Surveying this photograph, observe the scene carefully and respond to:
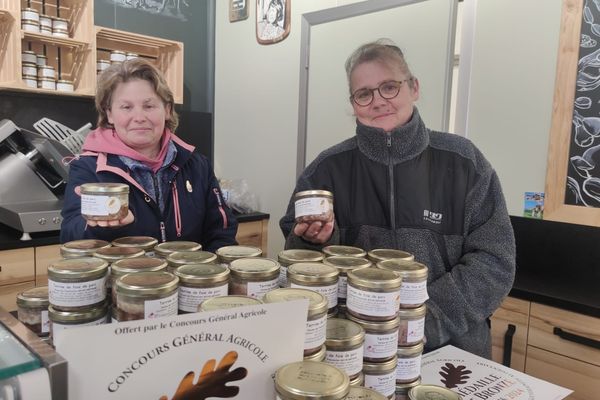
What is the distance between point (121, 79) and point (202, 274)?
0.94 m

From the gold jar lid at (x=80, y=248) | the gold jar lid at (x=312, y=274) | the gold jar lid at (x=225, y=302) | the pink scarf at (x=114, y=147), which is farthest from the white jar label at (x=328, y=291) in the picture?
the pink scarf at (x=114, y=147)

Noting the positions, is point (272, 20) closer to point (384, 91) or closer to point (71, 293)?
point (384, 91)

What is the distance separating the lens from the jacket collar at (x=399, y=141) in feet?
4.42

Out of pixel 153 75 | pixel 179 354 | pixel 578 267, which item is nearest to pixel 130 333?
pixel 179 354

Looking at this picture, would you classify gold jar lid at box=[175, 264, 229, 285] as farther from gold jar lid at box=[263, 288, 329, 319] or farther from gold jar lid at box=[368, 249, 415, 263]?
gold jar lid at box=[368, 249, 415, 263]

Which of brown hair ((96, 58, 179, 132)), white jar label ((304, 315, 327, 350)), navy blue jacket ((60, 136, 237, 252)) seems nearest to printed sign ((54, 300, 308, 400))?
white jar label ((304, 315, 327, 350))

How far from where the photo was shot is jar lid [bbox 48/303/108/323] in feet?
2.35

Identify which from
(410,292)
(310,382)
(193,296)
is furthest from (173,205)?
(310,382)

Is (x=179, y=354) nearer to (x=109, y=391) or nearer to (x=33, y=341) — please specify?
(x=109, y=391)

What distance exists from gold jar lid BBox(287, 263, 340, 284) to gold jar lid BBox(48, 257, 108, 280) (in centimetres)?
31

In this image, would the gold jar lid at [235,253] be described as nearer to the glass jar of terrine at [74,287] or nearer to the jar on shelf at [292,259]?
the jar on shelf at [292,259]

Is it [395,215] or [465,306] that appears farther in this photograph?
[395,215]

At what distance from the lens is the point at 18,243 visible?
6.94 ft

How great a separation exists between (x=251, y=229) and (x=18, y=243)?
136cm
